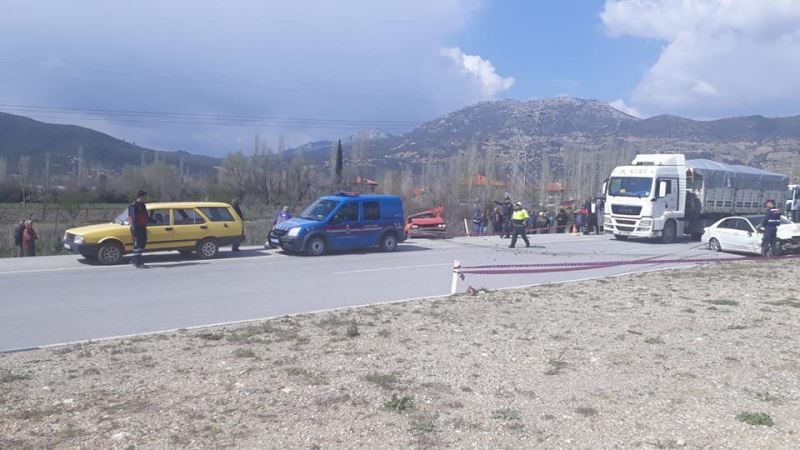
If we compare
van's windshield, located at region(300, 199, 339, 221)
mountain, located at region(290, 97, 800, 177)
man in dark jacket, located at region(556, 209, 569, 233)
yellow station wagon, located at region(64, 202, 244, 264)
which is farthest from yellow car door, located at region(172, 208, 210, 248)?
mountain, located at region(290, 97, 800, 177)

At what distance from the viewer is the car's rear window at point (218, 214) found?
18.7m

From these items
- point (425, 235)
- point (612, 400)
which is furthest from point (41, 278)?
point (425, 235)

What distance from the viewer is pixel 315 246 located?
1989 centimetres

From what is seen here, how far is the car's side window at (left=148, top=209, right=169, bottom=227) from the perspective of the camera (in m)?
17.5

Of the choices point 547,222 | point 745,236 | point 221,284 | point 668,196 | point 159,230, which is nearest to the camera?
point 221,284

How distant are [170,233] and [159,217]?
0.53 meters

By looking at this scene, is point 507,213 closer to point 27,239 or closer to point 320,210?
point 320,210

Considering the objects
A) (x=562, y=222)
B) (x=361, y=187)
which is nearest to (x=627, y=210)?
(x=562, y=222)

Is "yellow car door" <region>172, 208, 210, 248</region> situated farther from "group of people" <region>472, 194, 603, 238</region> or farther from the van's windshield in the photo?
"group of people" <region>472, 194, 603, 238</region>

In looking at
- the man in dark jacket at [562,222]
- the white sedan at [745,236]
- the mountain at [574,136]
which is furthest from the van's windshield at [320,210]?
the mountain at [574,136]

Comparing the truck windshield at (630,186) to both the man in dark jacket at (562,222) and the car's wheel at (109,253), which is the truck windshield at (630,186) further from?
the car's wheel at (109,253)

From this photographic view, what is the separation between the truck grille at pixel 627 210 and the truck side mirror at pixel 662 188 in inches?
35.5

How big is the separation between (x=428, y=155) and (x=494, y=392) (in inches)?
3854

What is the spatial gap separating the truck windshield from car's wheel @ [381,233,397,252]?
35.3 feet
